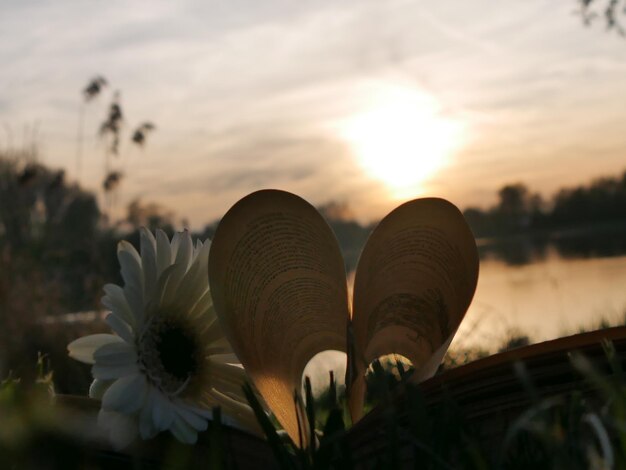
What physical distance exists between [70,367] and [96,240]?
3.27 m

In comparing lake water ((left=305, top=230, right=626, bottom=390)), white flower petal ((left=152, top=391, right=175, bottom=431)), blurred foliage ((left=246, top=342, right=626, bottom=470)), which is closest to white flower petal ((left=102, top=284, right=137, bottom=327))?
white flower petal ((left=152, top=391, right=175, bottom=431))

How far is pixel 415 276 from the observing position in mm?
1112

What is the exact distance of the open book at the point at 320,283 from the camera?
3.38ft

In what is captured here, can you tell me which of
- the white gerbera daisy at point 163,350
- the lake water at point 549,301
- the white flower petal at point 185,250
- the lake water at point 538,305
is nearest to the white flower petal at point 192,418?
the white gerbera daisy at point 163,350

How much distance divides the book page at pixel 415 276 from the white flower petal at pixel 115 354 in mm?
295

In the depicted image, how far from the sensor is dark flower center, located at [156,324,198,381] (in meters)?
1.03

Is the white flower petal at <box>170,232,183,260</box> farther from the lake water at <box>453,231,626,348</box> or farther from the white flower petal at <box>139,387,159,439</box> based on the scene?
the lake water at <box>453,231,626,348</box>

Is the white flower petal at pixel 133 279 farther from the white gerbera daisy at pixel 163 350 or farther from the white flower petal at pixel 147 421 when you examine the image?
the white flower petal at pixel 147 421

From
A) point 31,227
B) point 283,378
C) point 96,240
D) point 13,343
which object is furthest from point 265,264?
point 31,227

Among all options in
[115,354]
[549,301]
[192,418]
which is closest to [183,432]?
[192,418]

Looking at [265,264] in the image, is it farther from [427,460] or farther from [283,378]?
[427,460]

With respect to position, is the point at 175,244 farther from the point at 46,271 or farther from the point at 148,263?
the point at 46,271

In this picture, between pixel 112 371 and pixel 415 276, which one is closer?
pixel 112 371

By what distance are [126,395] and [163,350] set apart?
0.36 ft
